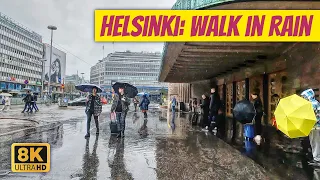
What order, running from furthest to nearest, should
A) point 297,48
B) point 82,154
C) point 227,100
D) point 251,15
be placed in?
point 227,100 → point 297,48 → point 251,15 → point 82,154

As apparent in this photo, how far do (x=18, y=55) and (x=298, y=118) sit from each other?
101824 millimetres

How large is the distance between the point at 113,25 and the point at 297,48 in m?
6.36

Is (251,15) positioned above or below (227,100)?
above

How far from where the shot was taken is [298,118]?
4.94 metres

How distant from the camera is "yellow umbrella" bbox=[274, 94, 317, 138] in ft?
16.2

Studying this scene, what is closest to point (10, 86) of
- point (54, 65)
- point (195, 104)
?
point (54, 65)

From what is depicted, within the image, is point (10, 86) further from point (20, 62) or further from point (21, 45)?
point (21, 45)

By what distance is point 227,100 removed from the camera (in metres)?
19.4

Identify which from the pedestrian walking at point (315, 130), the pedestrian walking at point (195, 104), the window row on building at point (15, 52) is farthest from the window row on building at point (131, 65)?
the pedestrian walking at point (315, 130)

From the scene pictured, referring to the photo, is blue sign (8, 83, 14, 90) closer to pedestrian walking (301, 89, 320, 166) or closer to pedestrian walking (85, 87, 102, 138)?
pedestrian walking (85, 87, 102, 138)

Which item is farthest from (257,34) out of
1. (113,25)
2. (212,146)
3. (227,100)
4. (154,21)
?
(227,100)

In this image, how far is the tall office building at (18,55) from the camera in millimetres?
82062

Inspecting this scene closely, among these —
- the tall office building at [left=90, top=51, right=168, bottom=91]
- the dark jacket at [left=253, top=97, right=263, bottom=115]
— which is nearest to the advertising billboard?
the tall office building at [left=90, top=51, right=168, bottom=91]

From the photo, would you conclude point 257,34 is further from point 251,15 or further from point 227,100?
point 227,100
